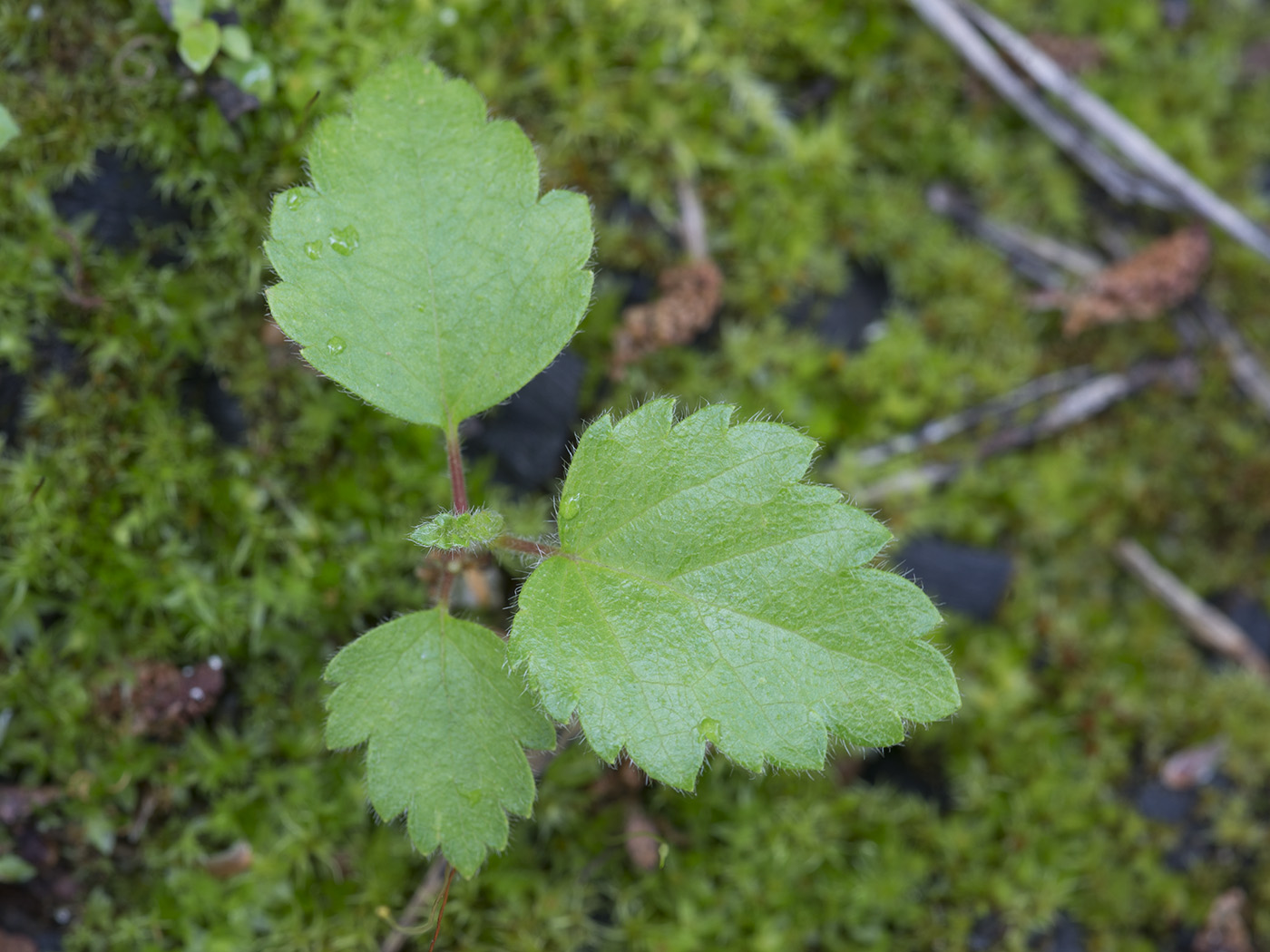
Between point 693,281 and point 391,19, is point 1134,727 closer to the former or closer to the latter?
point 693,281

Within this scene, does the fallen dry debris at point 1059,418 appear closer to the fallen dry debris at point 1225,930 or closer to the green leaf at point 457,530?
the green leaf at point 457,530

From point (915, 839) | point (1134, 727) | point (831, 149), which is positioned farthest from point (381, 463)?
point (1134, 727)

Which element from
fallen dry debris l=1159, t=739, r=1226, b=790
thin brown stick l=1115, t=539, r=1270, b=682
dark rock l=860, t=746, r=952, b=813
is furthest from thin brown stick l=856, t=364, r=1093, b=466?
fallen dry debris l=1159, t=739, r=1226, b=790

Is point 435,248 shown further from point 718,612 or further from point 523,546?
point 718,612

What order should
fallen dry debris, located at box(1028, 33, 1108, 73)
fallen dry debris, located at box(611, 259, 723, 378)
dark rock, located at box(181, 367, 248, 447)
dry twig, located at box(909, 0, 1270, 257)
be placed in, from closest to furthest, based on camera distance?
dark rock, located at box(181, 367, 248, 447) → fallen dry debris, located at box(611, 259, 723, 378) → dry twig, located at box(909, 0, 1270, 257) → fallen dry debris, located at box(1028, 33, 1108, 73)

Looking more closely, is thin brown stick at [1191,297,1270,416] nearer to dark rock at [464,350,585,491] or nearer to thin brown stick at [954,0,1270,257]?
thin brown stick at [954,0,1270,257]

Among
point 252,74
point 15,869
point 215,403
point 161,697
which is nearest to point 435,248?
point 252,74
